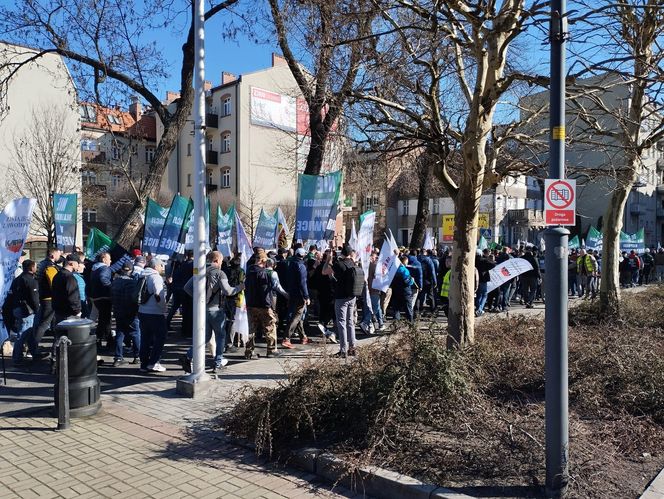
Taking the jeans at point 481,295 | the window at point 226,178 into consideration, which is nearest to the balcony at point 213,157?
the window at point 226,178

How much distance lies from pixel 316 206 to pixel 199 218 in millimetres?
5072

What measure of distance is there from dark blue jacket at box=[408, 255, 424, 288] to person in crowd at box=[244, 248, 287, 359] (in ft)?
17.0

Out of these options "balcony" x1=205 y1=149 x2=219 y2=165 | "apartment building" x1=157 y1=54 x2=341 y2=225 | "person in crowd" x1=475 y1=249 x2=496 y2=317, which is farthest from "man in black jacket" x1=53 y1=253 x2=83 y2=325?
"balcony" x1=205 y1=149 x2=219 y2=165

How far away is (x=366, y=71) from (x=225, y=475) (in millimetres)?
6466

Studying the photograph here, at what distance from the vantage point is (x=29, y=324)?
1008cm

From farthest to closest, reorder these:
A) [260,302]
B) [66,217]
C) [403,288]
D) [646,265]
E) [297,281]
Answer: [646,265] → [66,217] → [403,288] → [297,281] → [260,302]

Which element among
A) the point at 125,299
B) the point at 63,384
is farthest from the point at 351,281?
the point at 63,384

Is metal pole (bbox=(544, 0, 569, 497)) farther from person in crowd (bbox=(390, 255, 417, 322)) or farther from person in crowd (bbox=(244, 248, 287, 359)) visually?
person in crowd (bbox=(390, 255, 417, 322))

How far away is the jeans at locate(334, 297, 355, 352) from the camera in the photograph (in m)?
9.09

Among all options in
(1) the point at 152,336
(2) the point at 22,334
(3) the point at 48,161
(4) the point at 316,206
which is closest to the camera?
(1) the point at 152,336

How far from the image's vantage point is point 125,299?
928cm

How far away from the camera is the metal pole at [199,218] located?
286 inches

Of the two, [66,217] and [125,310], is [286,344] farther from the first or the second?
[66,217]

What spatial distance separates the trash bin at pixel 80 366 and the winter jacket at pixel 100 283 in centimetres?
379
